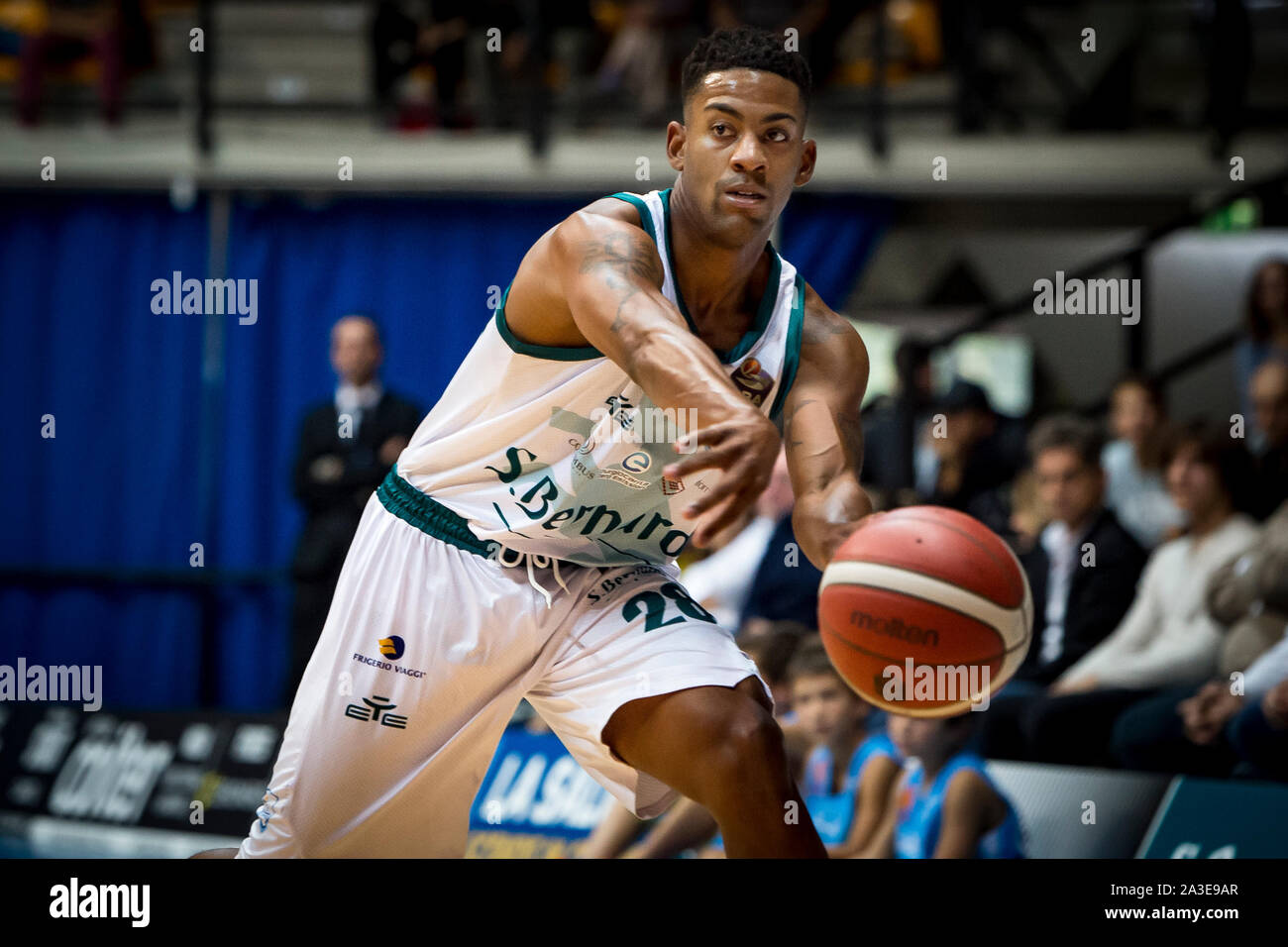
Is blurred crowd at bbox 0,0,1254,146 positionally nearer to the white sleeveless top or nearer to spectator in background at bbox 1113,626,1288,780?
spectator in background at bbox 1113,626,1288,780

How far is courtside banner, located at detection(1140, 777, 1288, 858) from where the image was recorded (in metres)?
4.46

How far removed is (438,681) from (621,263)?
101cm

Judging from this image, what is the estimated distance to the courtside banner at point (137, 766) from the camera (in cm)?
705

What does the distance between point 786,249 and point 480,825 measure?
4038mm

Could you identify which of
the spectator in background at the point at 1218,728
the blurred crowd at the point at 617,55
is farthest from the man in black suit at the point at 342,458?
the spectator in background at the point at 1218,728

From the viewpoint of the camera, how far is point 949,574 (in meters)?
2.81

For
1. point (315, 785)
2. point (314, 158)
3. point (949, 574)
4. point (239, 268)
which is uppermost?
point (314, 158)

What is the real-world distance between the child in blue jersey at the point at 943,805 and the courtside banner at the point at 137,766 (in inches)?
129

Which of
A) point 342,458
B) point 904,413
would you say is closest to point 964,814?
point 904,413

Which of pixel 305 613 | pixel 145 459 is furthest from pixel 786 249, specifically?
pixel 145 459

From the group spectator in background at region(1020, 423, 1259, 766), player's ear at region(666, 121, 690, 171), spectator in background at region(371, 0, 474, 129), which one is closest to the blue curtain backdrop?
spectator in background at region(371, 0, 474, 129)

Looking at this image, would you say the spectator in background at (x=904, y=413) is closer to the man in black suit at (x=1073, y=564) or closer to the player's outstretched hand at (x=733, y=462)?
the man in black suit at (x=1073, y=564)

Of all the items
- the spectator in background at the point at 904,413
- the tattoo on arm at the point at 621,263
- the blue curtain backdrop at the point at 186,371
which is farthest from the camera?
the blue curtain backdrop at the point at 186,371
